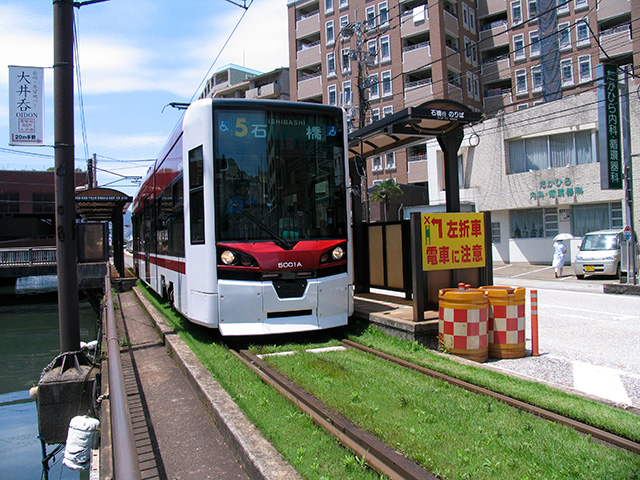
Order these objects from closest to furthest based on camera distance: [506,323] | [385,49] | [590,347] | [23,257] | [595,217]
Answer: [506,323]
[590,347]
[595,217]
[23,257]
[385,49]

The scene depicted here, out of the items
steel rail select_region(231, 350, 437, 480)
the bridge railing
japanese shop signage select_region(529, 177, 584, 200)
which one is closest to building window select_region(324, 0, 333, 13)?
japanese shop signage select_region(529, 177, 584, 200)

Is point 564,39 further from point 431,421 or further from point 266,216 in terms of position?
point 431,421

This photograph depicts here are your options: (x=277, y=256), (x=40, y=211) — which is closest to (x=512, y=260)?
(x=277, y=256)

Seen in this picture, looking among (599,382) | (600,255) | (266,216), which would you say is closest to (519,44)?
(600,255)

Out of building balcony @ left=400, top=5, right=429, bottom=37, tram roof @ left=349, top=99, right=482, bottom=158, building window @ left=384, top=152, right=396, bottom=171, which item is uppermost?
building balcony @ left=400, top=5, right=429, bottom=37

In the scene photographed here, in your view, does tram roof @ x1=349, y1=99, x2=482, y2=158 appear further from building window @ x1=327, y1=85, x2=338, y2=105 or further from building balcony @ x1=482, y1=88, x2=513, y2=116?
building balcony @ x1=482, y1=88, x2=513, y2=116

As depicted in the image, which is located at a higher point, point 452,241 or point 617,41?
point 617,41

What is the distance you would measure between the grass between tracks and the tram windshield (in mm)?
1996

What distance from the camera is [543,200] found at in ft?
91.2

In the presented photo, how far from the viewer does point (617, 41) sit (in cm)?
4022

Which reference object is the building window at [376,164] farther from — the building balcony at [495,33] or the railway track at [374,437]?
the railway track at [374,437]

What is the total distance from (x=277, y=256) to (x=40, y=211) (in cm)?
5762

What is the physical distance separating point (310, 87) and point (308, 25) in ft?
20.7

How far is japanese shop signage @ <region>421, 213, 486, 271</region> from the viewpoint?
7875mm
